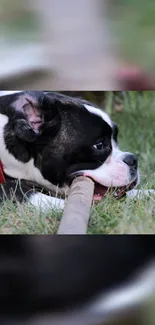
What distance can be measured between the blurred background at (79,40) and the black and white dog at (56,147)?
0.75 feet

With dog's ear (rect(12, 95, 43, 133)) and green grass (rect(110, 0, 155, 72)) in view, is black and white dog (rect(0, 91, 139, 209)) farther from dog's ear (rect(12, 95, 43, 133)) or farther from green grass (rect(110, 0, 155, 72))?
green grass (rect(110, 0, 155, 72))

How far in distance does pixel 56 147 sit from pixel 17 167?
0.47ft

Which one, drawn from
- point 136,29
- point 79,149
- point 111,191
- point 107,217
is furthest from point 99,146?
point 136,29

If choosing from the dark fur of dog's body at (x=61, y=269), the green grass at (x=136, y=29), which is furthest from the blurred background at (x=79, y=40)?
the dark fur of dog's body at (x=61, y=269)

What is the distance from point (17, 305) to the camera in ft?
6.02

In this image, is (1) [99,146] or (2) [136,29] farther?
(1) [99,146]

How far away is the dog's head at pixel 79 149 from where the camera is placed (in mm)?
2230

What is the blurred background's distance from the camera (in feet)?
6.24

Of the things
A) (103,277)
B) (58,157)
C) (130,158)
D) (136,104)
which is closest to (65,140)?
(58,157)

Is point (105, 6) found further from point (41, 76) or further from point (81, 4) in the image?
point (41, 76)

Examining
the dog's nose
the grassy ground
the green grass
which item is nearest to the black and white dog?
the dog's nose

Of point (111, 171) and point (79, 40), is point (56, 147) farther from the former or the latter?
point (79, 40)

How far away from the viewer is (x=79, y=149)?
2234 millimetres

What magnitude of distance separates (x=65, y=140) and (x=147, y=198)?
312 mm
